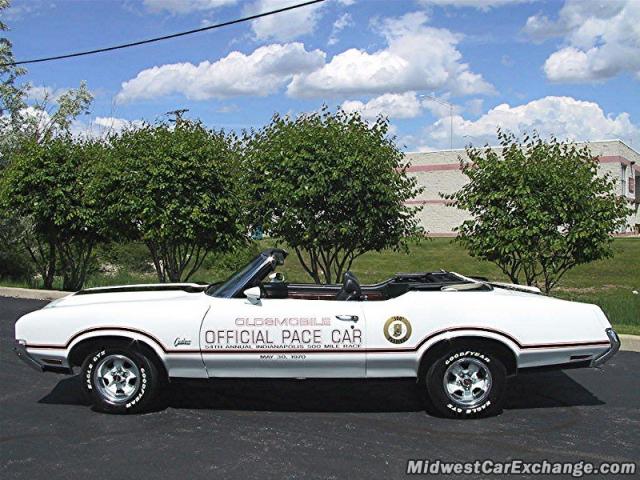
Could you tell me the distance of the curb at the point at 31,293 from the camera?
49.3 ft

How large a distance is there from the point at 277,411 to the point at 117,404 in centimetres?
137

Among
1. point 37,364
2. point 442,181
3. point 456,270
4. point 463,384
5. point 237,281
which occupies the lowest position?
point 463,384

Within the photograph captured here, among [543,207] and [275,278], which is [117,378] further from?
[543,207]

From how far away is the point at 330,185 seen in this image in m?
11.9

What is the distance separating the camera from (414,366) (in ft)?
19.5

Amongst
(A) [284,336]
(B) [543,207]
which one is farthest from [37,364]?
(B) [543,207]

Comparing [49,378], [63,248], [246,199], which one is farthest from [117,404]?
[63,248]

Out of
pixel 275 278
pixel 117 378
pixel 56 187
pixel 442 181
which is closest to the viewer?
pixel 117 378

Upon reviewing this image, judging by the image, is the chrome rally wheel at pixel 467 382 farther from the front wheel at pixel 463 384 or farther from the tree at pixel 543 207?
the tree at pixel 543 207

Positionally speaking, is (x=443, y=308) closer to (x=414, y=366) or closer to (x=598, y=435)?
(x=414, y=366)

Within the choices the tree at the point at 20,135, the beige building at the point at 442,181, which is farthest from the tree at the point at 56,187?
the beige building at the point at 442,181

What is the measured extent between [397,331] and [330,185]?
6.27m

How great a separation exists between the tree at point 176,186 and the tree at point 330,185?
0.78 meters

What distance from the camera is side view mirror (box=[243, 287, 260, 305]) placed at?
5.93 meters
